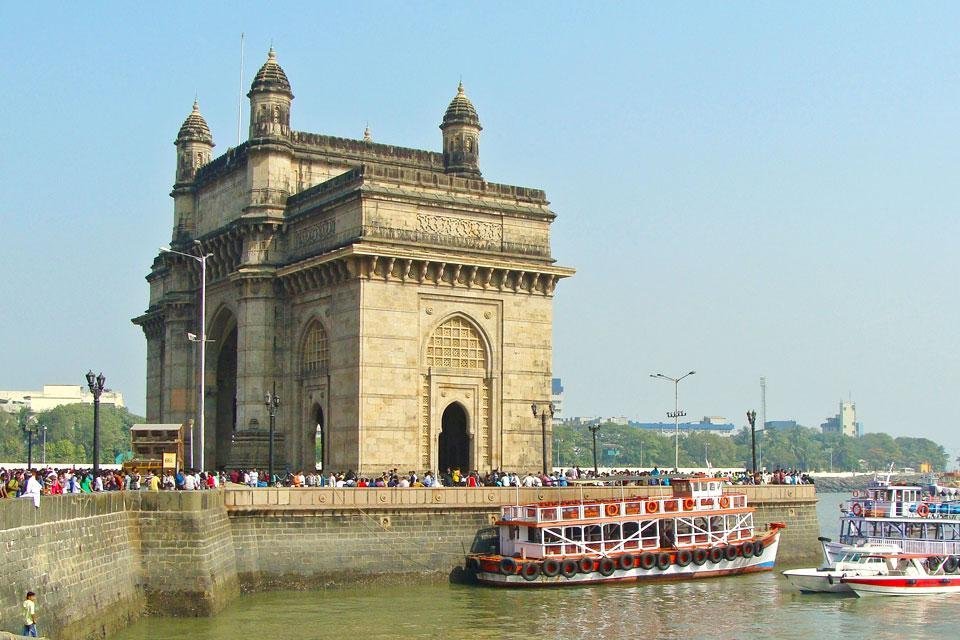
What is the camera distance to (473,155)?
58094 mm

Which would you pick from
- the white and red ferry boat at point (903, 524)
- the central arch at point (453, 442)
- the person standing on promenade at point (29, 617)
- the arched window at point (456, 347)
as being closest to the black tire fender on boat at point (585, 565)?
the white and red ferry boat at point (903, 524)

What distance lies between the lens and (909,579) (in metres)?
40.8

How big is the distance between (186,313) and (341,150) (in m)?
12.3

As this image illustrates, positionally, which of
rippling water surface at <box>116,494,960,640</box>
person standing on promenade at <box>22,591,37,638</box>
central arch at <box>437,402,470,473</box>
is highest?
central arch at <box>437,402,470,473</box>

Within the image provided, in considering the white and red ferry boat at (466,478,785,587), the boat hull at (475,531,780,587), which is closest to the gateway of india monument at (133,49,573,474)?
the white and red ferry boat at (466,478,785,587)

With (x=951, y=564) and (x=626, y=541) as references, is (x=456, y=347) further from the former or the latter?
(x=951, y=564)

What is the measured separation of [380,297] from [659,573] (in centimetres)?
1402

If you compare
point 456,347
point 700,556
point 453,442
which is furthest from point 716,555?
point 453,442

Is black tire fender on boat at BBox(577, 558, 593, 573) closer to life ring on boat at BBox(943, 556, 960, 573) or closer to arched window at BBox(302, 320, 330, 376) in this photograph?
life ring on boat at BBox(943, 556, 960, 573)

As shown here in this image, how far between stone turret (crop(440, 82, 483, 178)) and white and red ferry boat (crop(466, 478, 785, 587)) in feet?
61.0

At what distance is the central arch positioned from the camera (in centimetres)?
5250

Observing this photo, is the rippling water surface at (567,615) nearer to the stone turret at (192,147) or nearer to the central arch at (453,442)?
the central arch at (453,442)

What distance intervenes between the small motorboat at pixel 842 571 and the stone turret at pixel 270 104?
2666 cm

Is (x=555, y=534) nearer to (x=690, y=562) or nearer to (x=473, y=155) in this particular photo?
(x=690, y=562)
